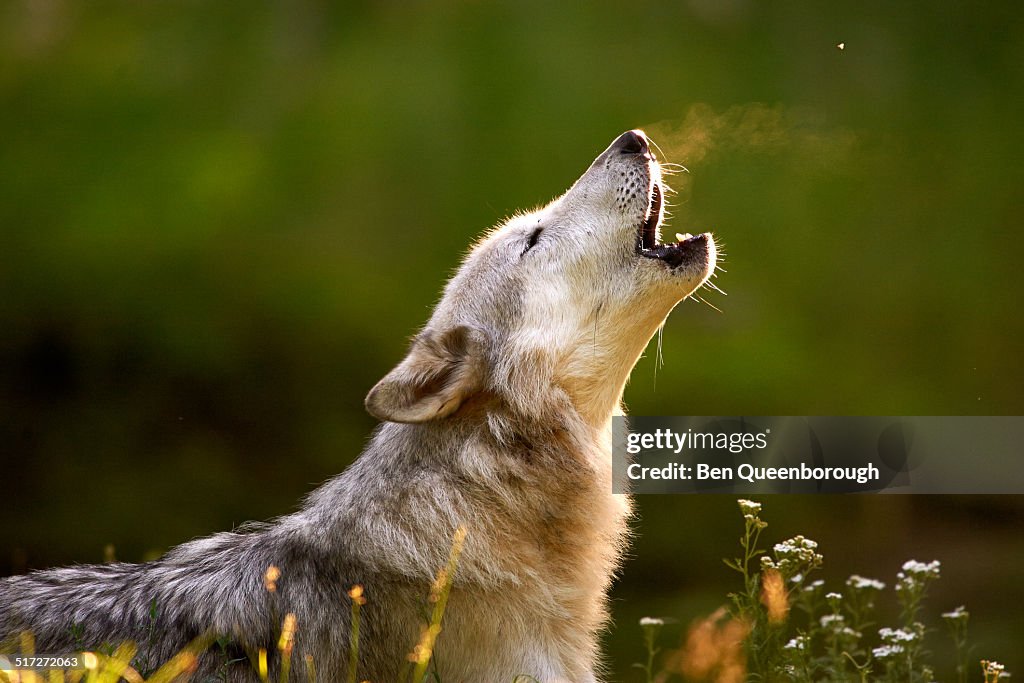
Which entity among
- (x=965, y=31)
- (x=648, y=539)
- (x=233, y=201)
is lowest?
(x=648, y=539)

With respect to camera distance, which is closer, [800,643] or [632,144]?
[800,643]

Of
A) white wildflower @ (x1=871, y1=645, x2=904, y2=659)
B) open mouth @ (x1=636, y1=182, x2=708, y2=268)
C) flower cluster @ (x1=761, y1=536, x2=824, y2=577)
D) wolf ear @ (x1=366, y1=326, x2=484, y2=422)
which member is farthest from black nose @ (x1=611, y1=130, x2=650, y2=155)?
white wildflower @ (x1=871, y1=645, x2=904, y2=659)

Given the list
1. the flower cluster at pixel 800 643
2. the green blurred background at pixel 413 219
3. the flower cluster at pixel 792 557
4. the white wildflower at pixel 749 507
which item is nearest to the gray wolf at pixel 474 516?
the white wildflower at pixel 749 507

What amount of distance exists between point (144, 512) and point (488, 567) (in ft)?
19.5

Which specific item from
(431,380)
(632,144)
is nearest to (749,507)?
(431,380)

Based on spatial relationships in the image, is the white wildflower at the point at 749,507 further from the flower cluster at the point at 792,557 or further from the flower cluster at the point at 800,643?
the flower cluster at the point at 800,643

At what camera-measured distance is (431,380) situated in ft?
13.6

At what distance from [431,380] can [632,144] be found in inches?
56.4

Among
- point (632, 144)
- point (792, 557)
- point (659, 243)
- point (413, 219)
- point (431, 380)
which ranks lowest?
A: point (792, 557)

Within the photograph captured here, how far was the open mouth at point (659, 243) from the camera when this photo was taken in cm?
445

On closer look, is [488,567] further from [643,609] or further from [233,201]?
[233,201]

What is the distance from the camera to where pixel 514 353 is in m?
4.30

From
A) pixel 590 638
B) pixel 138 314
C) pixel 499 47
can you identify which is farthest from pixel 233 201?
A: pixel 590 638

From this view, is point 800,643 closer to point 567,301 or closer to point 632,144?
point 567,301
